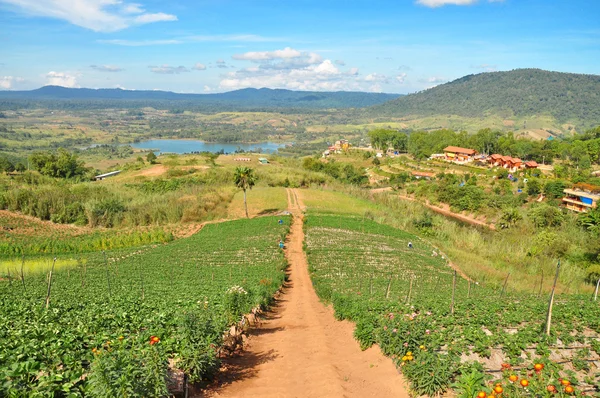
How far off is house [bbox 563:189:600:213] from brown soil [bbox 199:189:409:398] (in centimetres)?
5459

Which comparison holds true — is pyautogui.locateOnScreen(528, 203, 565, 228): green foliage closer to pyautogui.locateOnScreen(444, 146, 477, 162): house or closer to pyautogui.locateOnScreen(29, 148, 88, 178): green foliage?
pyautogui.locateOnScreen(444, 146, 477, 162): house

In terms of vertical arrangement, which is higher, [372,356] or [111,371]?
[111,371]

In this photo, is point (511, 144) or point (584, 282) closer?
point (584, 282)

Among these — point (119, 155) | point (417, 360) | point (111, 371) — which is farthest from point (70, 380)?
point (119, 155)

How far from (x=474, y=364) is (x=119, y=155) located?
511 ft

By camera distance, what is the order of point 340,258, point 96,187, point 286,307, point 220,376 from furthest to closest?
1. point 96,187
2. point 340,258
3. point 286,307
4. point 220,376

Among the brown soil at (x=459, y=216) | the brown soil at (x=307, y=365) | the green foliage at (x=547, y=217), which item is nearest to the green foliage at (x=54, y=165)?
the brown soil at (x=459, y=216)

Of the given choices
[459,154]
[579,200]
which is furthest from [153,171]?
[579,200]

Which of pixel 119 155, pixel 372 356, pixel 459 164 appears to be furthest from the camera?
pixel 119 155

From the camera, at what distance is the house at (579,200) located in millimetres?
55625

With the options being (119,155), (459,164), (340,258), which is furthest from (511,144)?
(119,155)

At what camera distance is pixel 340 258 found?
1211 inches

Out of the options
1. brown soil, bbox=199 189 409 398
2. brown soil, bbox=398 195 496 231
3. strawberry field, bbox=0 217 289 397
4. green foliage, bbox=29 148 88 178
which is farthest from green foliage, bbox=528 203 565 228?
green foliage, bbox=29 148 88 178

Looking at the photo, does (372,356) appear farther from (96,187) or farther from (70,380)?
(96,187)
